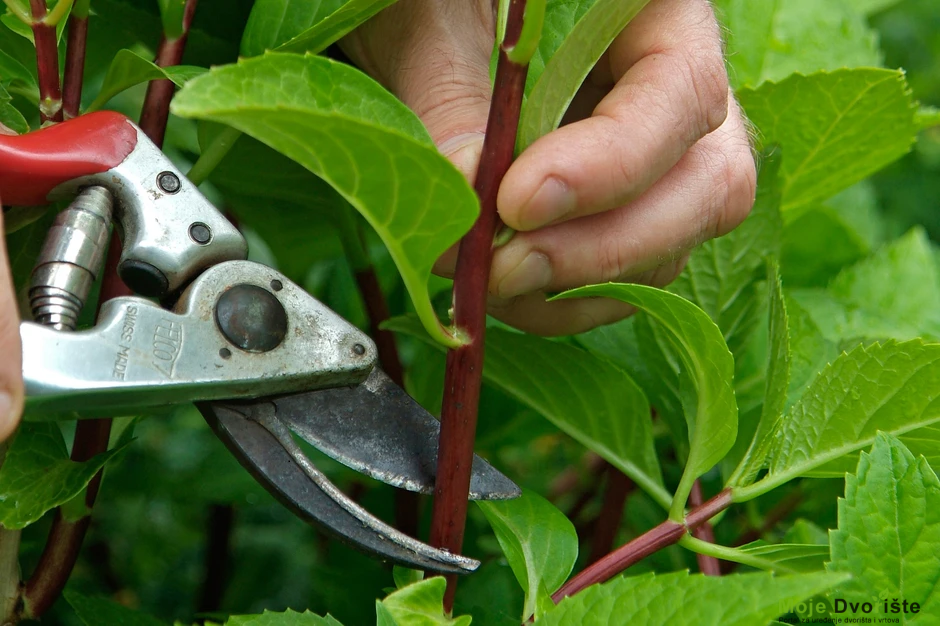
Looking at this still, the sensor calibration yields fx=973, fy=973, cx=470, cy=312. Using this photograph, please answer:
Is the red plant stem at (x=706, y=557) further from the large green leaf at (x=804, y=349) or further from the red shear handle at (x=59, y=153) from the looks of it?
the red shear handle at (x=59, y=153)

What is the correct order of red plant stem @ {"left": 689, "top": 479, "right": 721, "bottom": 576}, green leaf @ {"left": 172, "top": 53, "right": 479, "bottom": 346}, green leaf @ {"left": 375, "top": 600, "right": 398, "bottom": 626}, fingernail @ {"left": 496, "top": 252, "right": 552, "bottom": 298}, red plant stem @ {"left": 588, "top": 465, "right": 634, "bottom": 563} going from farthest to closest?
red plant stem @ {"left": 588, "top": 465, "right": 634, "bottom": 563} < red plant stem @ {"left": 689, "top": 479, "right": 721, "bottom": 576} < fingernail @ {"left": 496, "top": 252, "right": 552, "bottom": 298} < green leaf @ {"left": 375, "top": 600, "right": 398, "bottom": 626} < green leaf @ {"left": 172, "top": 53, "right": 479, "bottom": 346}

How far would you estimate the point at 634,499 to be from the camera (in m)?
1.17

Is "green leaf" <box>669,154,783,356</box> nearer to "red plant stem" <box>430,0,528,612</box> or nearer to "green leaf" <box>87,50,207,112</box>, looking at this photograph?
"red plant stem" <box>430,0,528,612</box>

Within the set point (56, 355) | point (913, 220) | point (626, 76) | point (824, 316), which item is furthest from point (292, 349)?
point (913, 220)

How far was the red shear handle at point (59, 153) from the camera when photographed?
617 millimetres

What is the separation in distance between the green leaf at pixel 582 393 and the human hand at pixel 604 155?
0.04 meters

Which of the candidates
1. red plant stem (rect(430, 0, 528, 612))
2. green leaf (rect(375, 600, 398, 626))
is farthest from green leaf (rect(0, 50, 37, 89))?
green leaf (rect(375, 600, 398, 626))

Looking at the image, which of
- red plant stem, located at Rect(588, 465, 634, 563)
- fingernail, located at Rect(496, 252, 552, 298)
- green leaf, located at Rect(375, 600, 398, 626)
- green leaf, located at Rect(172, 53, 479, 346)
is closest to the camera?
green leaf, located at Rect(172, 53, 479, 346)

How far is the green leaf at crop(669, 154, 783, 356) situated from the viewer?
822 millimetres

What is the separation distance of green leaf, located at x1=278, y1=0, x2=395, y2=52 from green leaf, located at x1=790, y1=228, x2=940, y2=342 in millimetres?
587

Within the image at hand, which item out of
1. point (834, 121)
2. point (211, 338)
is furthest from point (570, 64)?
point (834, 121)

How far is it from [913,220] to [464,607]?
1.55 m

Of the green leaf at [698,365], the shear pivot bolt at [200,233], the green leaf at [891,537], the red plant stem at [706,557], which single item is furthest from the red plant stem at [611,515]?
the shear pivot bolt at [200,233]

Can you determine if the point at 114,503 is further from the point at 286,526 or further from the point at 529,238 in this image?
the point at 529,238
